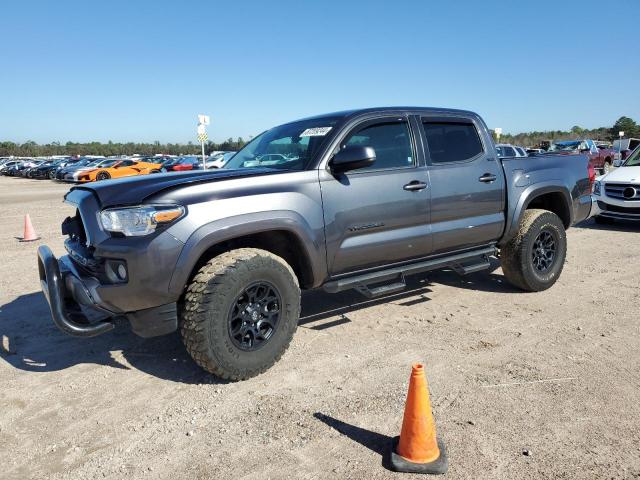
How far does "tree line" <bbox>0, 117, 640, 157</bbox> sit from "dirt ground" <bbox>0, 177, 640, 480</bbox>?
142 feet

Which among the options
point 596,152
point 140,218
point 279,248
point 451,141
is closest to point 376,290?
point 279,248

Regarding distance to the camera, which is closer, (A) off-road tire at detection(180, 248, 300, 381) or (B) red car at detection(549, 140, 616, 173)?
(A) off-road tire at detection(180, 248, 300, 381)

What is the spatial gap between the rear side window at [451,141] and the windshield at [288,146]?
103 centimetres

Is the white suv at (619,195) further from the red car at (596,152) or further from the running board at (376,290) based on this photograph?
the red car at (596,152)

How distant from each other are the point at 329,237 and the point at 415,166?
1182mm

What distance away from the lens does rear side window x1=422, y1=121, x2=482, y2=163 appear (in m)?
4.63

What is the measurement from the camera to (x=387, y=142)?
14.3 feet

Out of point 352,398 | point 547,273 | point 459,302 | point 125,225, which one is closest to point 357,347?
point 352,398

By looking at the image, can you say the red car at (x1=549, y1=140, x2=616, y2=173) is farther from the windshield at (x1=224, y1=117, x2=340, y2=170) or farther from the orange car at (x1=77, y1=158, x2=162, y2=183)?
the windshield at (x1=224, y1=117, x2=340, y2=170)

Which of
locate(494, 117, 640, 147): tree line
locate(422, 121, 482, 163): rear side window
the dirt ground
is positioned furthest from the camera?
locate(494, 117, 640, 147): tree line

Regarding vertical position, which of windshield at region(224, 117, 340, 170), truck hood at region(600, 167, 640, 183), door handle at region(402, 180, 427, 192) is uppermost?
windshield at region(224, 117, 340, 170)

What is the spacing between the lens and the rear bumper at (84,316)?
3.20 metres

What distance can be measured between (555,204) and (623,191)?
192 inches

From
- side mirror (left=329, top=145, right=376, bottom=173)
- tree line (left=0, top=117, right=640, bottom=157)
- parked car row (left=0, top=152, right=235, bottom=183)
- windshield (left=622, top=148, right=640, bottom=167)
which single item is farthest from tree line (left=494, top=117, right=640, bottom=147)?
Answer: side mirror (left=329, top=145, right=376, bottom=173)
